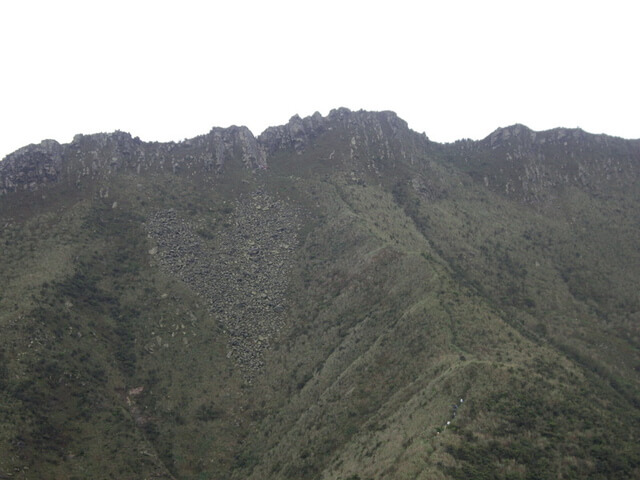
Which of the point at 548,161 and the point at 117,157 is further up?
the point at 117,157

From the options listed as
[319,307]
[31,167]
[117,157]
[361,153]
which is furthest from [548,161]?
[31,167]

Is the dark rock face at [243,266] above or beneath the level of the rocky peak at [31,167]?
beneath

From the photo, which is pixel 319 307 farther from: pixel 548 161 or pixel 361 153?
pixel 548 161

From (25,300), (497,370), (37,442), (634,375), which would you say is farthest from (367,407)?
(25,300)

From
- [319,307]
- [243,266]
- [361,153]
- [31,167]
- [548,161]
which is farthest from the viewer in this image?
[548,161]

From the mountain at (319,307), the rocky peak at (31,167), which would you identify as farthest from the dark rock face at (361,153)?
the mountain at (319,307)

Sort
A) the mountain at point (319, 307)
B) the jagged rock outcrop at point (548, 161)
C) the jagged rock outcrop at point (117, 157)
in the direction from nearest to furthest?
the mountain at point (319, 307) → the jagged rock outcrop at point (117, 157) → the jagged rock outcrop at point (548, 161)

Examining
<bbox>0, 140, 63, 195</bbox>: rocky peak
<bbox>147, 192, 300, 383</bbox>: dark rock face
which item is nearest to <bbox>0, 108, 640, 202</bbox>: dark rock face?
<bbox>0, 140, 63, 195</bbox>: rocky peak

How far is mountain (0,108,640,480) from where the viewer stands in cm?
4831

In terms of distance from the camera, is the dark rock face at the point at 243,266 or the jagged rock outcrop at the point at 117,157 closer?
the dark rock face at the point at 243,266

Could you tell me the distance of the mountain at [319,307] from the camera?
159 feet

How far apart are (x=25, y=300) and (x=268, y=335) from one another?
4175 centimetres

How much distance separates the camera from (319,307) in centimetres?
8238

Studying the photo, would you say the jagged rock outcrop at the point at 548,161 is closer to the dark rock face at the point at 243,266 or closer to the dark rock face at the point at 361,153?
the dark rock face at the point at 361,153
